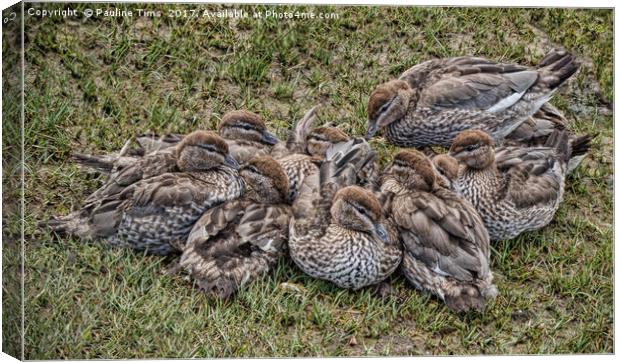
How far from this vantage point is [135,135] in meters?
7.28

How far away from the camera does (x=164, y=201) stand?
7.16 meters

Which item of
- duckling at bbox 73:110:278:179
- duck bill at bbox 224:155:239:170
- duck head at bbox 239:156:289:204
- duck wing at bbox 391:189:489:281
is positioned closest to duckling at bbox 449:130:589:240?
duck wing at bbox 391:189:489:281

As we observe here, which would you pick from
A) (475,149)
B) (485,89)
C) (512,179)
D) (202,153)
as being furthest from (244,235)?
(485,89)

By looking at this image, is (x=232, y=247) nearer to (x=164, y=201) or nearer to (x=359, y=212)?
(x=164, y=201)

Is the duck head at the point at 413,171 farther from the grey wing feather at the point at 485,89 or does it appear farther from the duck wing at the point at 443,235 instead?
the grey wing feather at the point at 485,89

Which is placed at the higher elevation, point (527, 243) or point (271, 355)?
point (527, 243)

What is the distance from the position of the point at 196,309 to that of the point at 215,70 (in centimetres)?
166

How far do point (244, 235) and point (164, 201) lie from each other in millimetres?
603

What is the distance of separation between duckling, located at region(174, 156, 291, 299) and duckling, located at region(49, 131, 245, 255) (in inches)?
3.7

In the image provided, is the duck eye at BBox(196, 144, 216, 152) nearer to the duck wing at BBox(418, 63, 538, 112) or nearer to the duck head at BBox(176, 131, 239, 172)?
the duck head at BBox(176, 131, 239, 172)

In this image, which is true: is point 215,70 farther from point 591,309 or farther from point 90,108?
point 591,309

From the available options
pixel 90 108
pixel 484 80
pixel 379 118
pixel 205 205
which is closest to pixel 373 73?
pixel 379 118

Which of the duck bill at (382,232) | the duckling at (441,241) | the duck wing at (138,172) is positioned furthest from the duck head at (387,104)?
the duck wing at (138,172)

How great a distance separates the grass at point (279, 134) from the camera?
6965 mm
